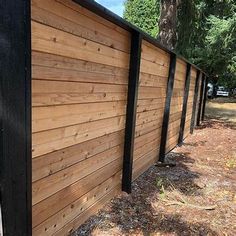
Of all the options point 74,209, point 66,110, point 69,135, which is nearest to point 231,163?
point 74,209

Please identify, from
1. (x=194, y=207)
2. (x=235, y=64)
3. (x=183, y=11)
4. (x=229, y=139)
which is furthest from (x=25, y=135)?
(x=235, y=64)

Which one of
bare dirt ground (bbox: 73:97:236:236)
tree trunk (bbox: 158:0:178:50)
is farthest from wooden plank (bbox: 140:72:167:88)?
tree trunk (bbox: 158:0:178:50)

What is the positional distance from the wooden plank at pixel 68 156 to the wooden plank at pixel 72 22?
100 centimetres

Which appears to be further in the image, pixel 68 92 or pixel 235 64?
pixel 235 64

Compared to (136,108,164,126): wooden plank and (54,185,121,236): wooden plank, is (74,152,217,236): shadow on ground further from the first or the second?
(136,108,164,126): wooden plank

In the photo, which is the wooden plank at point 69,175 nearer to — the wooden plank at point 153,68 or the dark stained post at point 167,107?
the wooden plank at point 153,68

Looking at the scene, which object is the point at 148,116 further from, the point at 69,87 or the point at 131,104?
the point at 69,87

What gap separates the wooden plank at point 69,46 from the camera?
224 cm

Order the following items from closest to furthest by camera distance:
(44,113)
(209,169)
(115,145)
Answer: (44,113)
(115,145)
(209,169)

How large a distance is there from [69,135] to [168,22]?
8343mm

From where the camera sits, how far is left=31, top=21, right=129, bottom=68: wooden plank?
2.24 metres

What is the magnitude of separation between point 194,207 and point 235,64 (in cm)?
1670

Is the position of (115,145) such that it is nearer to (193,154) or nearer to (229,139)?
(193,154)

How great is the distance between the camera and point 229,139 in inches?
362
